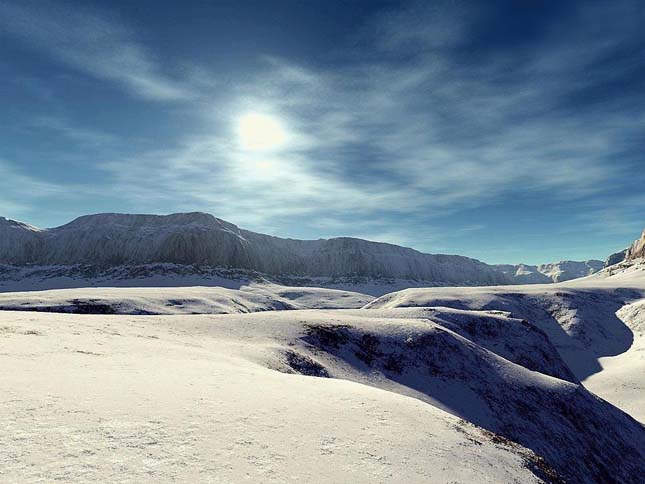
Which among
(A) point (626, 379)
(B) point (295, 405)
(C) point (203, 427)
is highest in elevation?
(C) point (203, 427)

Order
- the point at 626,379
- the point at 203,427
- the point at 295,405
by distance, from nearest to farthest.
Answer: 1. the point at 203,427
2. the point at 295,405
3. the point at 626,379

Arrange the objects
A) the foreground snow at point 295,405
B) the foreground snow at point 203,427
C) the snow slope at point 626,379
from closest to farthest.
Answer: the foreground snow at point 203,427 → the foreground snow at point 295,405 → the snow slope at point 626,379

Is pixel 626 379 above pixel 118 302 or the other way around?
the other way around

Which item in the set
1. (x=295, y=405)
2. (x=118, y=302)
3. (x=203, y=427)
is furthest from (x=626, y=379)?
(x=118, y=302)

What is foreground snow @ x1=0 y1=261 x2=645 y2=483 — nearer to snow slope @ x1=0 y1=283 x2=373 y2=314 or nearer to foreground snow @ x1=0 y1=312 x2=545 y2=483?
foreground snow @ x1=0 y1=312 x2=545 y2=483

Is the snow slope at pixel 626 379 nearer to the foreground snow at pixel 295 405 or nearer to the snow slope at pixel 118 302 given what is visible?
the foreground snow at pixel 295 405

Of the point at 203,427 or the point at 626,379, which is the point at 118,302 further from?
the point at 626,379

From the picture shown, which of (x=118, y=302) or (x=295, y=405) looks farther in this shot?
(x=118, y=302)

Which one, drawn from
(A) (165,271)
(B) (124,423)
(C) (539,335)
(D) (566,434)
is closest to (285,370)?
(B) (124,423)

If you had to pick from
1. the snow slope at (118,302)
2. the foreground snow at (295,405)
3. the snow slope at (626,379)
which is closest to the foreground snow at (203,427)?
the foreground snow at (295,405)

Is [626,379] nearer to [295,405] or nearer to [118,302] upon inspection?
[295,405]

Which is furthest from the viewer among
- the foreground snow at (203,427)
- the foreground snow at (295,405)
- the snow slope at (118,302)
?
the snow slope at (118,302)

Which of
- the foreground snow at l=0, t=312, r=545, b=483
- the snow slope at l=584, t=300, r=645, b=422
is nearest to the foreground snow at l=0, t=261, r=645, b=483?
the foreground snow at l=0, t=312, r=545, b=483

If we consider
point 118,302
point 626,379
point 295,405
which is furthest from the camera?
point 118,302
